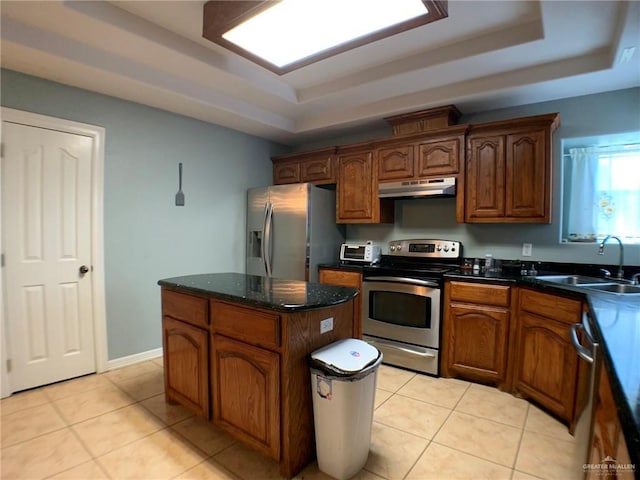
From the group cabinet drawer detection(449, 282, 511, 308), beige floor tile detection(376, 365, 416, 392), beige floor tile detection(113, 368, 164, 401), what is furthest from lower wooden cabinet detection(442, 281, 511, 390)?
beige floor tile detection(113, 368, 164, 401)

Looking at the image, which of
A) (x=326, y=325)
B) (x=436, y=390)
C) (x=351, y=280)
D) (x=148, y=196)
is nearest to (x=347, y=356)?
(x=326, y=325)

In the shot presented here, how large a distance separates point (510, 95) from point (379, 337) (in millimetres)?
2448

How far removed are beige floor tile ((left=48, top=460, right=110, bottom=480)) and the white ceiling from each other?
253 centimetres

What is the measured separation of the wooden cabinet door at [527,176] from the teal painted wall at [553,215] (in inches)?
13.1

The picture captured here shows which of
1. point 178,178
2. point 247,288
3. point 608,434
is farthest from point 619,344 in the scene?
point 178,178

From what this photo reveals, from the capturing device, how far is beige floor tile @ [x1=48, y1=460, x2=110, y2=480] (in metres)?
1.70

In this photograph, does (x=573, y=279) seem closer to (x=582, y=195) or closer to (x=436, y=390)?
(x=582, y=195)

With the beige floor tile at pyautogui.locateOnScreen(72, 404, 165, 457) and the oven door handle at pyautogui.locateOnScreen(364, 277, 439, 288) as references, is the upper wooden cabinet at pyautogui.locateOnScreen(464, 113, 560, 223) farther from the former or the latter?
the beige floor tile at pyautogui.locateOnScreen(72, 404, 165, 457)

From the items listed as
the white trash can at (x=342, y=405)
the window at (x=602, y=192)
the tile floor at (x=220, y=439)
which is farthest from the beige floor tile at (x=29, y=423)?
the window at (x=602, y=192)

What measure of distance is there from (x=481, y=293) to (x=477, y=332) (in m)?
0.33

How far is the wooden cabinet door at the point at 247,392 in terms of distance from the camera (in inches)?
67.0

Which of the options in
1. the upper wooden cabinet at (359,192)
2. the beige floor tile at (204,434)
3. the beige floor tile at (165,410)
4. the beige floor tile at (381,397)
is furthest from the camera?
the upper wooden cabinet at (359,192)

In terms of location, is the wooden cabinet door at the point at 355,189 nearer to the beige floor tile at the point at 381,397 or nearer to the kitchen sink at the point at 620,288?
the beige floor tile at the point at 381,397

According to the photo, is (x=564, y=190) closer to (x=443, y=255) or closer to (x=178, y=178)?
(x=443, y=255)
